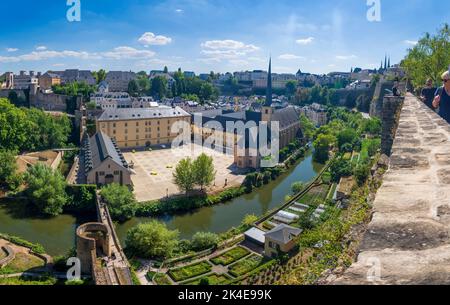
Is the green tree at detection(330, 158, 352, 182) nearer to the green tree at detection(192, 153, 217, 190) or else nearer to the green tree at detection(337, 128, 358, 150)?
the green tree at detection(337, 128, 358, 150)

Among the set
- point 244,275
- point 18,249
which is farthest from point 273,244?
point 18,249

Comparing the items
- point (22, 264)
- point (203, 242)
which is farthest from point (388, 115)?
point (22, 264)

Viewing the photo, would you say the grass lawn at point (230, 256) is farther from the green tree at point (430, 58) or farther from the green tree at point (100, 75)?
the green tree at point (100, 75)

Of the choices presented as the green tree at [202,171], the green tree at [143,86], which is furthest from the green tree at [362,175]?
the green tree at [143,86]

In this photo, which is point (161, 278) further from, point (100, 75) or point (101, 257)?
point (100, 75)

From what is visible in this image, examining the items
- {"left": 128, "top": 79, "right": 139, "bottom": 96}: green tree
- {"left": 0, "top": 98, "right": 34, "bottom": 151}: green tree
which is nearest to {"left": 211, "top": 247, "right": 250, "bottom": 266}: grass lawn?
{"left": 0, "top": 98, "right": 34, "bottom": 151}: green tree
